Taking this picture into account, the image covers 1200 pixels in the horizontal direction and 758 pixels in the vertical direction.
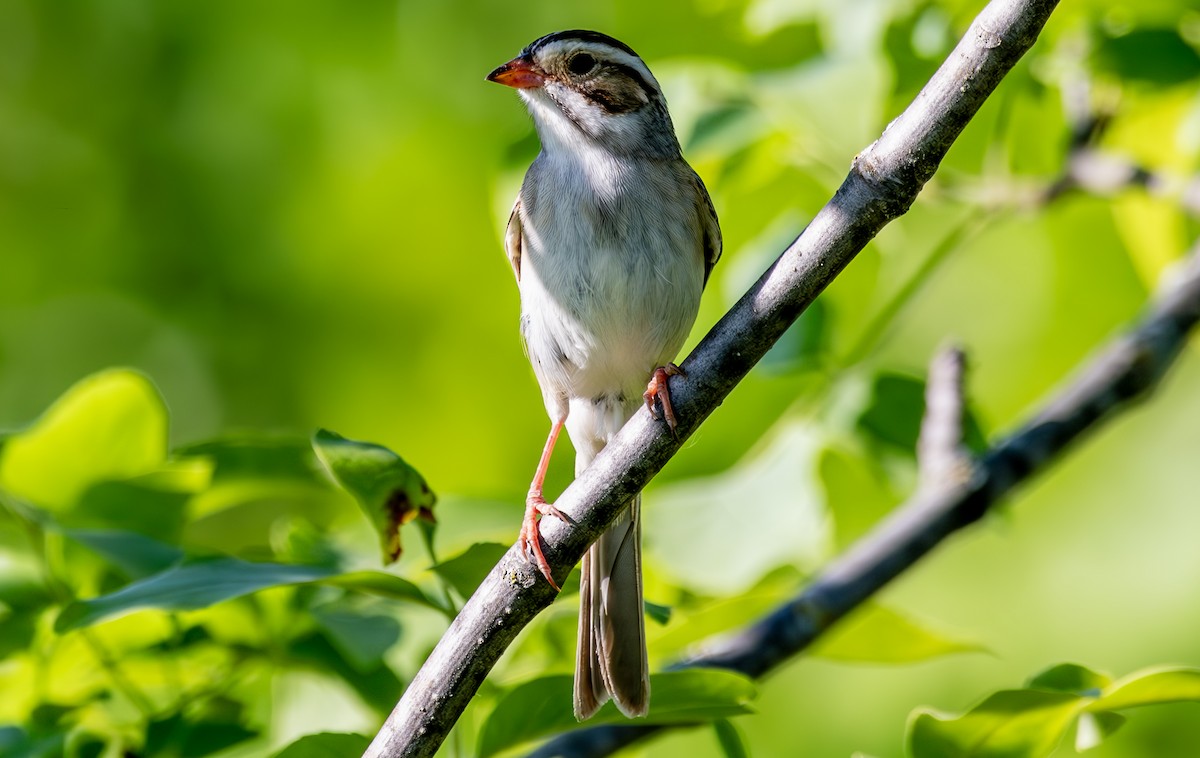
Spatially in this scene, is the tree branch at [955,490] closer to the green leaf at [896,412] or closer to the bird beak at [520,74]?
the green leaf at [896,412]

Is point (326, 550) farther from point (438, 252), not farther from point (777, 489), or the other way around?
point (438, 252)

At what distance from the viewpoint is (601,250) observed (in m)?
3.13

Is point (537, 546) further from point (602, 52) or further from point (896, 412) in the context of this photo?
point (602, 52)

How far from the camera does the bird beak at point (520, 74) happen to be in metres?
3.44

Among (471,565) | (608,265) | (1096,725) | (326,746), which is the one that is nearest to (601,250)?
(608,265)

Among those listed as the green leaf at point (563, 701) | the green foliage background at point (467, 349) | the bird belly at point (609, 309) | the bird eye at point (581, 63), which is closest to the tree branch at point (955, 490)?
the green foliage background at point (467, 349)

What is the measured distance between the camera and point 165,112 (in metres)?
6.13

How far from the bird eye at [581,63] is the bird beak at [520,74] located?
8 centimetres

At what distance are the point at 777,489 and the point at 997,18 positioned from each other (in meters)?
1.55

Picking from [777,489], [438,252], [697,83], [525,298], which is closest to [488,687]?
[777,489]

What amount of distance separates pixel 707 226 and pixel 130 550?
1553 millimetres

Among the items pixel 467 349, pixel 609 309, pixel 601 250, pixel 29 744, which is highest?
pixel 467 349

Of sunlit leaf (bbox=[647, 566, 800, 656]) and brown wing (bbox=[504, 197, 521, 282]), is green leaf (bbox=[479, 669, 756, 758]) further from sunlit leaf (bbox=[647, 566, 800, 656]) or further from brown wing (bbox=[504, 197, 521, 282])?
brown wing (bbox=[504, 197, 521, 282])

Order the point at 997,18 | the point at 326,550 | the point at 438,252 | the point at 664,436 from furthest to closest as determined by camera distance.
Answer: the point at 438,252 → the point at 326,550 → the point at 664,436 → the point at 997,18
